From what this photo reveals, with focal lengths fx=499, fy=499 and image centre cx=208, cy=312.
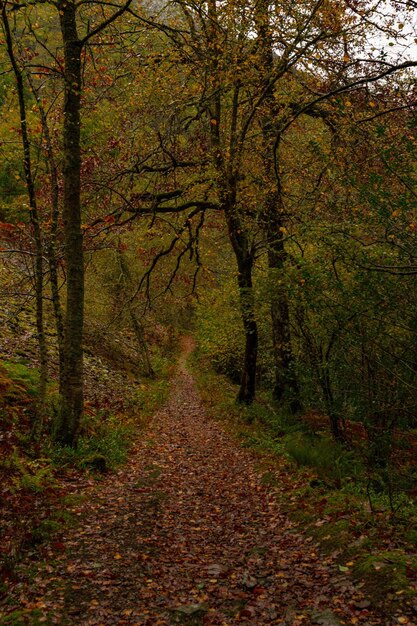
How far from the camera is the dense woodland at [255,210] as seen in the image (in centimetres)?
609

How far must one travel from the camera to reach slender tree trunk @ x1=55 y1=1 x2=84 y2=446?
8.24m

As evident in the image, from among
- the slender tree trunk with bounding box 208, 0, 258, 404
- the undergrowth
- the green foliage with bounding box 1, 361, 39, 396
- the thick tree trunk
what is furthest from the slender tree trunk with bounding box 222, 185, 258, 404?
the green foliage with bounding box 1, 361, 39, 396

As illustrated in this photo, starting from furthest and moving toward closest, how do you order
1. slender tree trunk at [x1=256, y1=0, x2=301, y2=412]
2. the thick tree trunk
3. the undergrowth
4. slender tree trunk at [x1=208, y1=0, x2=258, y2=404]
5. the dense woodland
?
the thick tree trunk → slender tree trunk at [x1=208, y1=0, x2=258, y2=404] → slender tree trunk at [x1=256, y1=0, x2=301, y2=412] → the dense woodland → the undergrowth

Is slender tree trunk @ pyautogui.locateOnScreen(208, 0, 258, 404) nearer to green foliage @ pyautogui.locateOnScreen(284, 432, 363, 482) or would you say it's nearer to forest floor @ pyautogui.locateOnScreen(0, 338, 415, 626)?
green foliage @ pyautogui.locateOnScreen(284, 432, 363, 482)

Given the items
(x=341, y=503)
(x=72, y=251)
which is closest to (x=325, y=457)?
(x=341, y=503)

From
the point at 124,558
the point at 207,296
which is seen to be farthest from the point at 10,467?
the point at 207,296

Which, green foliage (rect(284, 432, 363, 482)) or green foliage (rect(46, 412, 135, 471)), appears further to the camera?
green foliage (rect(46, 412, 135, 471))

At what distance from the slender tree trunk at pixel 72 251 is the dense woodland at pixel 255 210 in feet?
0.09

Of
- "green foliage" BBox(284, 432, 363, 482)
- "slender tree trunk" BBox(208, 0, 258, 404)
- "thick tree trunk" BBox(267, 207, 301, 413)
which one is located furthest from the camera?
"thick tree trunk" BBox(267, 207, 301, 413)

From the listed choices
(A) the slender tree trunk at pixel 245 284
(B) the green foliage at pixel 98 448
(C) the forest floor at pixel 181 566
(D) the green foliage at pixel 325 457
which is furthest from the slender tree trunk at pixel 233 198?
(C) the forest floor at pixel 181 566

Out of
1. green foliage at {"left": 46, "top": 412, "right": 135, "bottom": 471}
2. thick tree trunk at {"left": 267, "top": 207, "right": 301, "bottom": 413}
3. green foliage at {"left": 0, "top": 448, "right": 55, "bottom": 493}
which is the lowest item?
green foliage at {"left": 46, "top": 412, "right": 135, "bottom": 471}

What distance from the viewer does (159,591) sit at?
186 inches

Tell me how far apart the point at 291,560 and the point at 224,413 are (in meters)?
9.61

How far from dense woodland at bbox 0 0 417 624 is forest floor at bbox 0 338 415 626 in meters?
0.45
